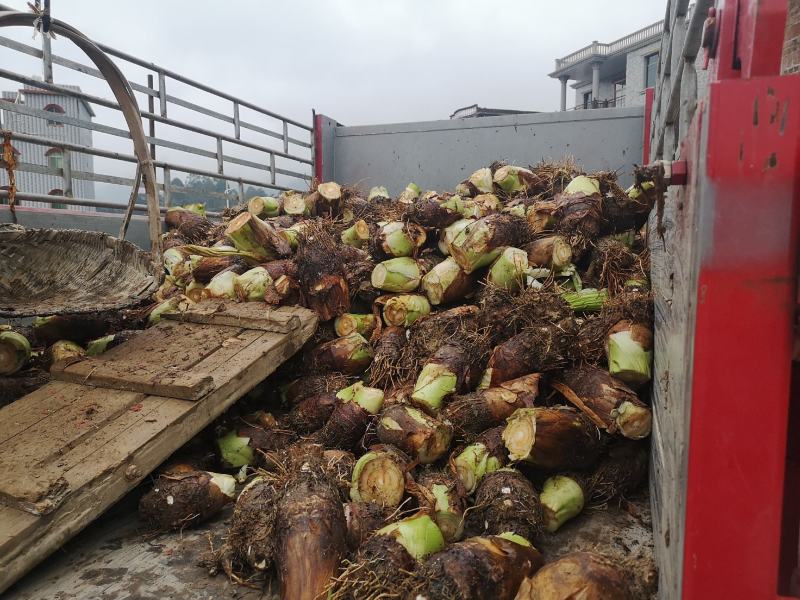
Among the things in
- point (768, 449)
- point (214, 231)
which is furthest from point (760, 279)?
point (214, 231)

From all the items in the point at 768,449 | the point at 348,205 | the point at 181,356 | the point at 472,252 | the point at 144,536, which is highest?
the point at 348,205

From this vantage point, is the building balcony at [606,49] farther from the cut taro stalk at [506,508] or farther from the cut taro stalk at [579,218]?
the cut taro stalk at [506,508]

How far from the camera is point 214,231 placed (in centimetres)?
653

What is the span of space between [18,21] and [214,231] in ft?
11.2

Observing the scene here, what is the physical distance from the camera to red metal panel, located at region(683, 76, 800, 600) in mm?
1052

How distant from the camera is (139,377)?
3217mm

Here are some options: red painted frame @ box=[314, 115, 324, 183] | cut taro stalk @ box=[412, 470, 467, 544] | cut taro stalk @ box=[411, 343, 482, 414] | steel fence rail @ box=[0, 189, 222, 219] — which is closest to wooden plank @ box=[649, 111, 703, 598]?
cut taro stalk @ box=[412, 470, 467, 544]

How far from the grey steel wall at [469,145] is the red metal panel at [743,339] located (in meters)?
7.20

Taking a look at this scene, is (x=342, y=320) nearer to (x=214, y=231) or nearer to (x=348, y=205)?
(x=348, y=205)

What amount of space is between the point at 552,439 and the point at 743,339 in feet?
6.02

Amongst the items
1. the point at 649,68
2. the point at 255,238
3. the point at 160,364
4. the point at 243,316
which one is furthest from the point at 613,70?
the point at 160,364

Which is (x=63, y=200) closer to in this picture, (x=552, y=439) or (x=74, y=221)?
(x=74, y=221)

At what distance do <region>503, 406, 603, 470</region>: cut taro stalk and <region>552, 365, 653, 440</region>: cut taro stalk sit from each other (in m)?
0.09

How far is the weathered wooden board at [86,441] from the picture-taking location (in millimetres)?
2277
